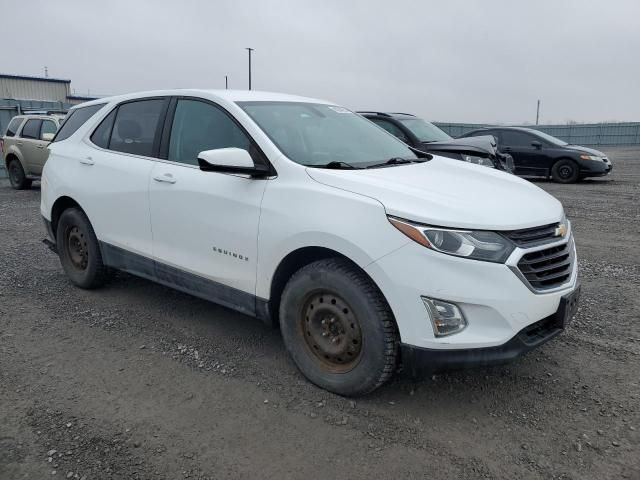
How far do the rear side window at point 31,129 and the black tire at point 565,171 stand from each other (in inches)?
500

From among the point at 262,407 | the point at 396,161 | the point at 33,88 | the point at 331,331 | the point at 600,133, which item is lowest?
the point at 262,407

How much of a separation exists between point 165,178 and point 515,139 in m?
12.0

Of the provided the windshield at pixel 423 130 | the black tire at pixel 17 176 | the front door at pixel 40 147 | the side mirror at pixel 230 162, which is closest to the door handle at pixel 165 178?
the side mirror at pixel 230 162

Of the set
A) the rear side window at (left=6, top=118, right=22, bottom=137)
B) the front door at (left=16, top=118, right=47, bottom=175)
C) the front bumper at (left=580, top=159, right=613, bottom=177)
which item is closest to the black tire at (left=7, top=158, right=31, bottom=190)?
the front door at (left=16, top=118, right=47, bottom=175)

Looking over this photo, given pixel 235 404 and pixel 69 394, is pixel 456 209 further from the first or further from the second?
pixel 69 394

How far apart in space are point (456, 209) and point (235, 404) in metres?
1.67

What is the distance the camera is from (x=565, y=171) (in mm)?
13180

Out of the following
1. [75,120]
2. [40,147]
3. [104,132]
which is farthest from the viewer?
[40,147]

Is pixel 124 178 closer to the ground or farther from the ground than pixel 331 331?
farther from the ground

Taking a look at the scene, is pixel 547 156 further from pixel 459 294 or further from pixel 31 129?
pixel 31 129

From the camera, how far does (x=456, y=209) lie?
267 cm

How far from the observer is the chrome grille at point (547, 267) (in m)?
2.67

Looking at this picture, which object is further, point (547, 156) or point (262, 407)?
point (547, 156)

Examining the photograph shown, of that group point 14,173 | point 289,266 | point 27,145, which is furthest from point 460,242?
point 14,173
